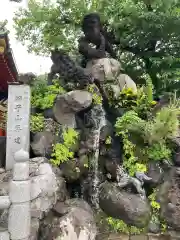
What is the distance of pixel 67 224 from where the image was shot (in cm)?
407

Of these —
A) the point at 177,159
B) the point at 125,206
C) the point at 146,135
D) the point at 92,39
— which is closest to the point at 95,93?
the point at 146,135

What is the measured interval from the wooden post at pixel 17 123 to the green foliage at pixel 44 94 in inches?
46.2

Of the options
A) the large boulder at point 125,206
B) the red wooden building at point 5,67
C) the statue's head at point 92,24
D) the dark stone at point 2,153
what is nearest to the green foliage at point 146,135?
the large boulder at point 125,206

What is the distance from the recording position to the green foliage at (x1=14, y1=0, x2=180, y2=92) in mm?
8516

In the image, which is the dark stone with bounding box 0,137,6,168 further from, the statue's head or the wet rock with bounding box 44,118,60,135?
the statue's head

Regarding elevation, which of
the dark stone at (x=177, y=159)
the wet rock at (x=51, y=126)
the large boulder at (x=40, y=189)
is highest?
the wet rock at (x=51, y=126)

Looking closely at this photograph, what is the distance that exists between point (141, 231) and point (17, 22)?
10.5 meters

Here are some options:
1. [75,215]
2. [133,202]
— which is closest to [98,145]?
[133,202]

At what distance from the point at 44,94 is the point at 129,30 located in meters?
5.08

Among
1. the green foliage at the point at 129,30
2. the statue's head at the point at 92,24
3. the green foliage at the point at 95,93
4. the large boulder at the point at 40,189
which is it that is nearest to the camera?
the large boulder at the point at 40,189

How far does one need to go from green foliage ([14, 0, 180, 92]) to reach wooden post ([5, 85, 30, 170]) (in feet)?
18.1

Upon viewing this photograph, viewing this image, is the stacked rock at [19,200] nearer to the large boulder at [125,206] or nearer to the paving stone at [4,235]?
the paving stone at [4,235]

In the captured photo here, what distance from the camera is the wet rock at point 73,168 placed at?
5336mm

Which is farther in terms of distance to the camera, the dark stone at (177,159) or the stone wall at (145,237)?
the dark stone at (177,159)
